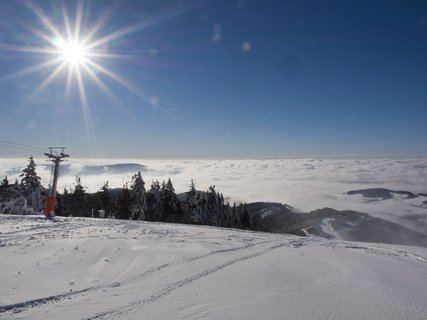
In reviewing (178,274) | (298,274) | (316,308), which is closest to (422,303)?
(316,308)

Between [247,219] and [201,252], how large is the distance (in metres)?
64.6

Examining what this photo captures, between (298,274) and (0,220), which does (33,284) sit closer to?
(298,274)

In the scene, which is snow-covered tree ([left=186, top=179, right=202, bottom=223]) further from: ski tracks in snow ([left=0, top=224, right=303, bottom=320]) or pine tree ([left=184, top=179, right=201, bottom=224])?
ski tracks in snow ([left=0, top=224, right=303, bottom=320])

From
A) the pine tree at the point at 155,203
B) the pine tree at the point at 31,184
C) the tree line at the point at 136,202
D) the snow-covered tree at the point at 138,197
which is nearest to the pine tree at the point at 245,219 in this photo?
the tree line at the point at 136,202

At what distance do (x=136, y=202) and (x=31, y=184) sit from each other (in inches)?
640

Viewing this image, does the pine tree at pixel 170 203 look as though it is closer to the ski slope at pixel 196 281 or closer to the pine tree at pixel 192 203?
the pine tree at pixel 192 203

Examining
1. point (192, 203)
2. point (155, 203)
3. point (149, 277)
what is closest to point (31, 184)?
point (155, 203)

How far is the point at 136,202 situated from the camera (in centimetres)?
5341

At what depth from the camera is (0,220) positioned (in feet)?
57.2

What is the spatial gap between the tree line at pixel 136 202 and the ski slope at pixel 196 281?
39.8m

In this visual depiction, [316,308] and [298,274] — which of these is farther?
[298,274]

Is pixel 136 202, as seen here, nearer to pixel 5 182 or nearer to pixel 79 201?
pixel 79 201

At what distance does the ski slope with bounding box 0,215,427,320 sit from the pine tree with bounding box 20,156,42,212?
139 ft

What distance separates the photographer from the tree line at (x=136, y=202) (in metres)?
51.6
